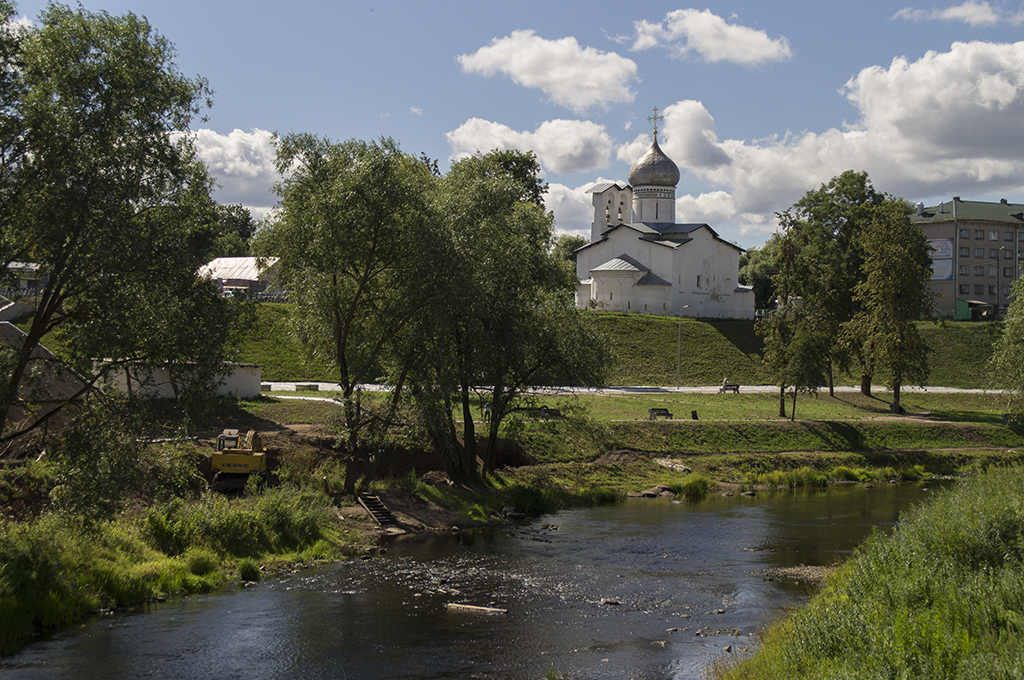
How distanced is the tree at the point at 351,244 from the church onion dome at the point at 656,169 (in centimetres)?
6549

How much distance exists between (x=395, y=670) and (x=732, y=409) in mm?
38396

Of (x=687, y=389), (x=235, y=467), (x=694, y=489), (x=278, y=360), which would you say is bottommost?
(x=694, y=489)

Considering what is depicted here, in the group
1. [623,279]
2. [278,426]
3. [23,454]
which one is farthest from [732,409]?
[23,454]

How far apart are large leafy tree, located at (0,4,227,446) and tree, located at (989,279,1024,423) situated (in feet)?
101

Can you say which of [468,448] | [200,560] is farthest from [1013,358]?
[200,560]

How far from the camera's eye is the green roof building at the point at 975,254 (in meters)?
103

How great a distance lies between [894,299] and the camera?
51.2m

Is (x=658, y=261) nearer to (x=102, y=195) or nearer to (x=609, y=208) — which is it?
(x=609, y=208)

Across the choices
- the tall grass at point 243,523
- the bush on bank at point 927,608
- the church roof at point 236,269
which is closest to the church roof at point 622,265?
the church roof at point 236,269

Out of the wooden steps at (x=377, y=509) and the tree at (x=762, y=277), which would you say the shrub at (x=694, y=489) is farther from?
the tree at (x=762, y=277)

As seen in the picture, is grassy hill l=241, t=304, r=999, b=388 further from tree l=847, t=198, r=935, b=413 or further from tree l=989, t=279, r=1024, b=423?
tree l=989, t=279, r=1024, b=423

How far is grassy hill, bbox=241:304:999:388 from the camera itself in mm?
62875

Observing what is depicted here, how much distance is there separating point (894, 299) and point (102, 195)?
46.7 m

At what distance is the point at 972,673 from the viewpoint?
9.98 metres
